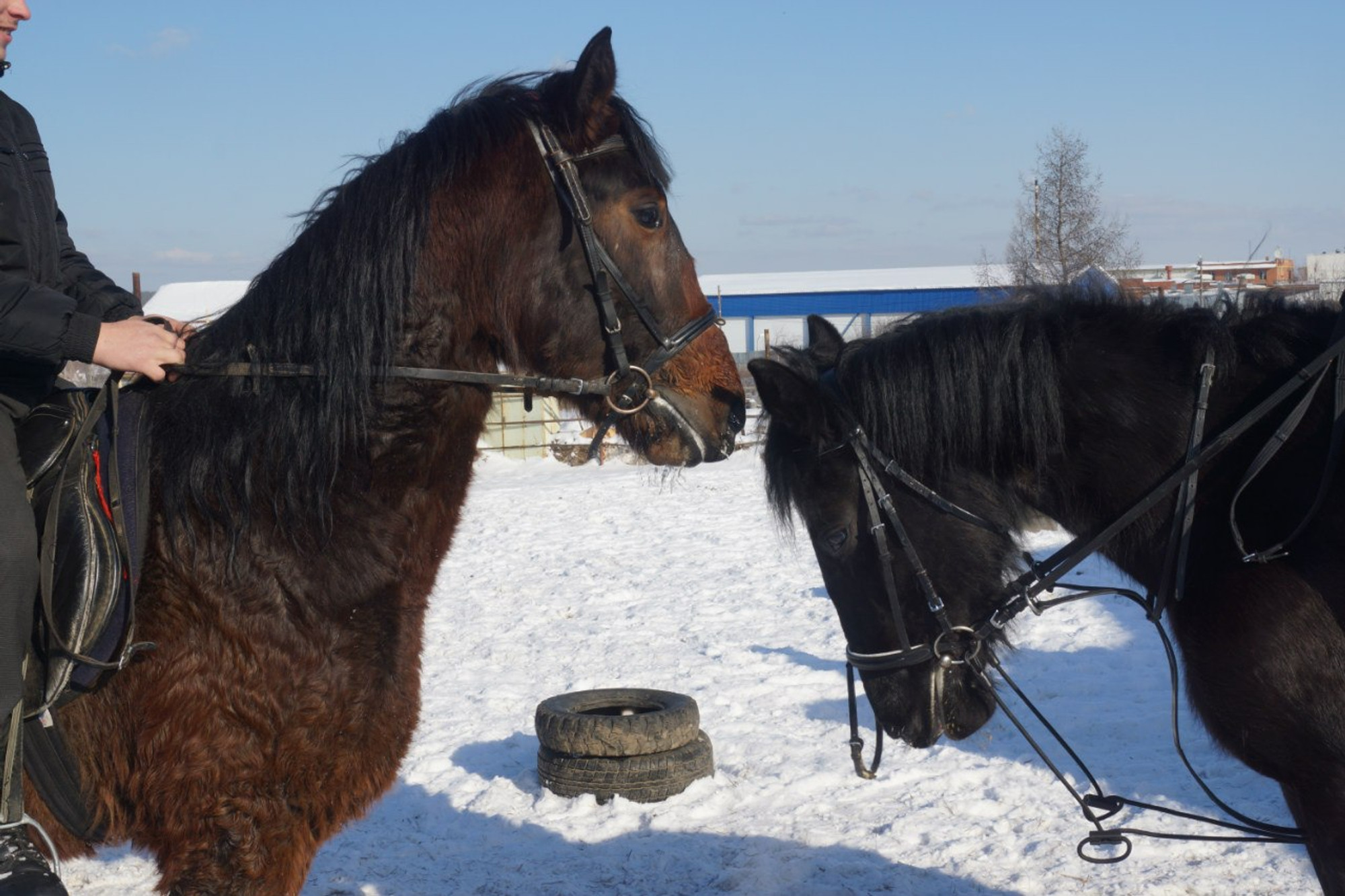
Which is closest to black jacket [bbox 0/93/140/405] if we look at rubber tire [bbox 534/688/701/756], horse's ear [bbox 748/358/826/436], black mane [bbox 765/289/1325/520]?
horse's ear [bbox 748/358/826/436]

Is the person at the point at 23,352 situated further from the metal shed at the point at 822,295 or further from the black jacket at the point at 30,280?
the metal shed at the point at 822,295

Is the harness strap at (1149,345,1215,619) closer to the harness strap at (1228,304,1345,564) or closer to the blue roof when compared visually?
the harness strap at (1228,304,1345,564)

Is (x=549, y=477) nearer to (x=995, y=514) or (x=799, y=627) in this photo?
(x=799, y=627)

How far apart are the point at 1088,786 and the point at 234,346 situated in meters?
4.14

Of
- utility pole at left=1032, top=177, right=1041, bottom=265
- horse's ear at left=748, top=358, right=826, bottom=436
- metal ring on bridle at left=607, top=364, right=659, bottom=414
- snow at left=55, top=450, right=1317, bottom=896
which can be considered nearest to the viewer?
metal ring on bridle at left=607, top=364, right=659, bottom=414

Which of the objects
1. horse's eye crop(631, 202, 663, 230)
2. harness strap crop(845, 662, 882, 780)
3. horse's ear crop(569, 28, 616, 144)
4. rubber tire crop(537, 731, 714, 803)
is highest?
horse's ear crop(569, 28, 616, 144)

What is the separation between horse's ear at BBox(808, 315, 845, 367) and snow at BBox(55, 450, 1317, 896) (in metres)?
0.55

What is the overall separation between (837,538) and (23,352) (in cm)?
190

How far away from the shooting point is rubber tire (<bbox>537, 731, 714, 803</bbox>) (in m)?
4.78

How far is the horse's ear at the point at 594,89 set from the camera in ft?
7.48

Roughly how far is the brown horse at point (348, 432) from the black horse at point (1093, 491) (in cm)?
48

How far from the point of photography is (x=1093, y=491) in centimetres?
261

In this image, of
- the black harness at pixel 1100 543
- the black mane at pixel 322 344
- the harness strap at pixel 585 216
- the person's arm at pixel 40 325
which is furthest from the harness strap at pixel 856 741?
→ the person's arm at pixel 40 325

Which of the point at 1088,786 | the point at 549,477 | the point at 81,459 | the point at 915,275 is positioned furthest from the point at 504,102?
the point at 915,275
